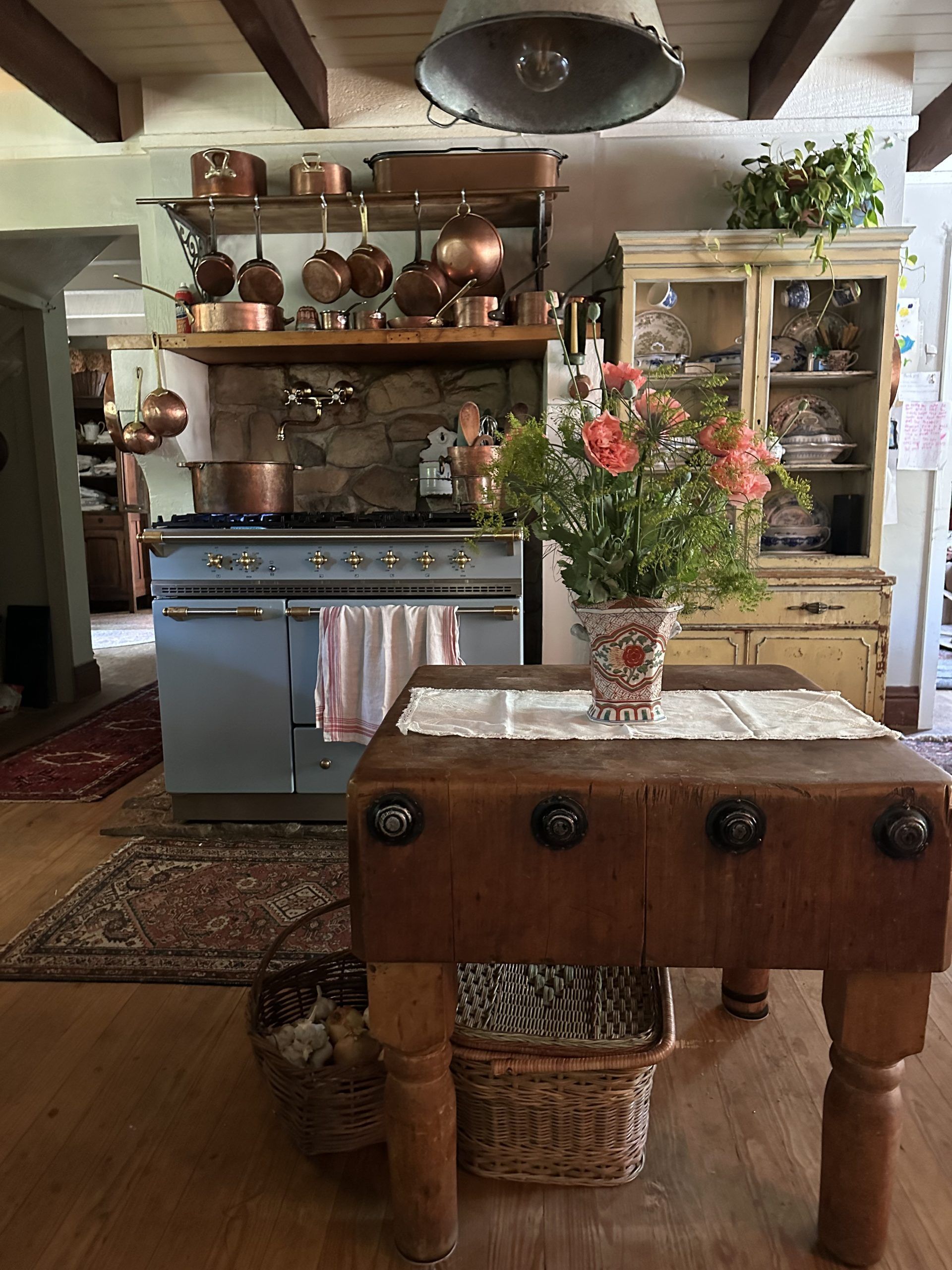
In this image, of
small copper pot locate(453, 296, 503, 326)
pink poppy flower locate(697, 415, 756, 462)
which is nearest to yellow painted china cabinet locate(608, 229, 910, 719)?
small copper pot locate(453, 296, 503, 326)

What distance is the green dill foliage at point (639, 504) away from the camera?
4.29 feet

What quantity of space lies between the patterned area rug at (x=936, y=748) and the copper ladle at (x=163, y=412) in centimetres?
306

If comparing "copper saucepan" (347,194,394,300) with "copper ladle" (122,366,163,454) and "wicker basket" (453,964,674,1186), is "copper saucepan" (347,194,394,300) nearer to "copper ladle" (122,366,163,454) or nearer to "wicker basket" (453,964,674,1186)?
"copper ladle" (122,366,163,454)

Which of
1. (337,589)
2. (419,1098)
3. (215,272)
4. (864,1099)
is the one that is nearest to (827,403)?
(337,589)

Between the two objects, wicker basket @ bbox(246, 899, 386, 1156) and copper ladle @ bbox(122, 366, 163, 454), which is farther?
copper ladle @ bbox(122, 366, 163, 454)

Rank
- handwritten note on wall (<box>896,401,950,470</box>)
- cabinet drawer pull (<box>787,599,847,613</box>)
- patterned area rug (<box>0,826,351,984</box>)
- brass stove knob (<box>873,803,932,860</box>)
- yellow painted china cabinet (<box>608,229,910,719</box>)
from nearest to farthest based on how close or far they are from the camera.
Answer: brass stove knob (<box>873,803,932,860</box>) → patterned area rug (<box>0,826,351,984</box>) → yellow painted china cabinet (<box>608,229,910,719</box>) → cabinet drawer pull (<box>787,599,847,613</box>) → handwritten note on wall (<box>896,401,950,470</box>)

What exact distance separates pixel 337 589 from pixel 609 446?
177 centimetres

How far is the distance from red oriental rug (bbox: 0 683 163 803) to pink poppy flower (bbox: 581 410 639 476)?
2.72 m

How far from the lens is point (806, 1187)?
1.39 meters

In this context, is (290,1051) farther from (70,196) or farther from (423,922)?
(70,196)

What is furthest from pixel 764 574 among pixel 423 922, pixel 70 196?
pixel 70 196

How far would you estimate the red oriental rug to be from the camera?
11.0 feet

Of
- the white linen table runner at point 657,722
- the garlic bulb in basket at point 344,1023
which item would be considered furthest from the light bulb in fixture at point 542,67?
the garlic bulb in basket at point 344,1023

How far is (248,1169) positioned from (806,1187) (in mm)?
905
